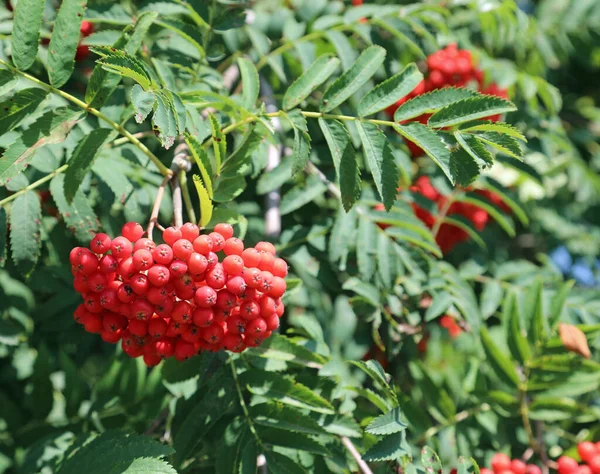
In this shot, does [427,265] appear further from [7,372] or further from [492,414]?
[7,372]

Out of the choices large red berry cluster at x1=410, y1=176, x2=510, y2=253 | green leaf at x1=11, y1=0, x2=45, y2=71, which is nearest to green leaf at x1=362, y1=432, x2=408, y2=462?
large red berry cluster at x1=410, y1=176, x2=510, y2=253

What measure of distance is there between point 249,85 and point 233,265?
2.38 ft

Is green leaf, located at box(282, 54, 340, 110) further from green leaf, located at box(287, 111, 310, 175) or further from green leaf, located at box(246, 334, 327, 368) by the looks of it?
green leaf, located at box(246, 334, 327, 368)

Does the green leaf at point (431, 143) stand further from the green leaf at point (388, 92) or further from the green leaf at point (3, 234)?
the green leaf at point (3, 234)

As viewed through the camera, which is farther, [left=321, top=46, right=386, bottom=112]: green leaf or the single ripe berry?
[left=321, top=46, right=386, bottom=112]: green leaf

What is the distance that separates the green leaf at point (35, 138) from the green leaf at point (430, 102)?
3.06 feet

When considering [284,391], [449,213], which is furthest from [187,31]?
[449,213]

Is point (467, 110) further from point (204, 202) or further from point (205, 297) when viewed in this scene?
point (205, 297)

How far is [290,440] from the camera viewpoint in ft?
6.04

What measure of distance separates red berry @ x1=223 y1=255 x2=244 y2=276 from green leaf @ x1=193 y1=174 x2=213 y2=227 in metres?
0.16


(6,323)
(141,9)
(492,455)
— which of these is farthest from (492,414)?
(141,9)

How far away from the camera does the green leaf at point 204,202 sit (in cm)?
160

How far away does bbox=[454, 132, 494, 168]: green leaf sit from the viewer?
1.65 meters

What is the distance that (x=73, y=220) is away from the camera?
1902 mm
